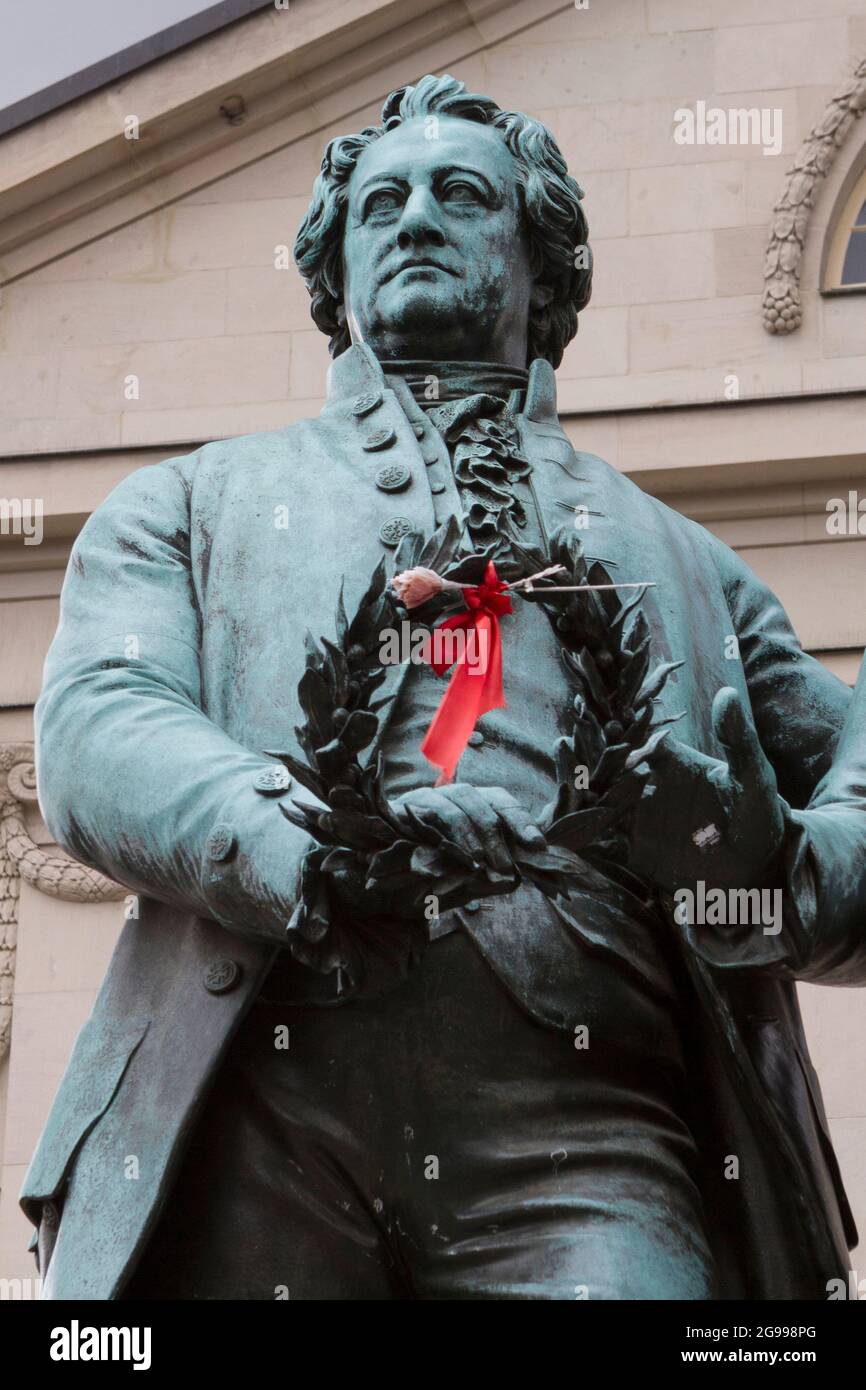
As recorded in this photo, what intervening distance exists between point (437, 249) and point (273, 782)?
1261mm

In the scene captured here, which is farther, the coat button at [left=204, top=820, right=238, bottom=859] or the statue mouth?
the statue mouth


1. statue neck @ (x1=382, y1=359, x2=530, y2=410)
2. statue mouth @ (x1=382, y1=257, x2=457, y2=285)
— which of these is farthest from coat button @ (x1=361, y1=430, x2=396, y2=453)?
statue mouth @ (x1=382, y1=257, x2=457, y2=285)

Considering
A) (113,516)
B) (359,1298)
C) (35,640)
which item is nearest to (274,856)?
(359,1298)

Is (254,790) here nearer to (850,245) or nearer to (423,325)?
(423,325)

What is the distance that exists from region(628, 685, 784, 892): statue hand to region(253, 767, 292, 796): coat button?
443mm

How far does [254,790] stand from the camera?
186 inches

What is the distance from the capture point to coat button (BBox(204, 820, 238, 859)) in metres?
4.68

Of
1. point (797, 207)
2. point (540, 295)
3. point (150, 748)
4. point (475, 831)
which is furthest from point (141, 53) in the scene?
point (475, 831)

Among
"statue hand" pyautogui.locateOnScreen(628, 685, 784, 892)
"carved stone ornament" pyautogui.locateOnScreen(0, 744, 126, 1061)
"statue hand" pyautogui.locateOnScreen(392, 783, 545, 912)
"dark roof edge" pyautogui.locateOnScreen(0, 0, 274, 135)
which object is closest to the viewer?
"statue hand" pyautogui.locateOnScreen(392, 783, 545, 912)

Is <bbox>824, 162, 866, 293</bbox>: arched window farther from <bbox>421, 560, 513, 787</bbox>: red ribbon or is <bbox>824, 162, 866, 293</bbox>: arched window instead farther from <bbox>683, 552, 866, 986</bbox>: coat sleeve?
<bbox>421, 560, 513, 787</bbox>: red ribbon

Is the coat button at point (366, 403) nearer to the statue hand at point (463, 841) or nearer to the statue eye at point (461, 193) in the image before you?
the statue eye at point (461, 193)

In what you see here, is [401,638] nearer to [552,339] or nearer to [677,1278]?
[677,1278]

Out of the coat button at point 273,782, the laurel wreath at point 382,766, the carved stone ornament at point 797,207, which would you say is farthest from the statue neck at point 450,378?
the carved stone ornament at point 797,207

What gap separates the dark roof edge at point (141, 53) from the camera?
16250 millimetres
